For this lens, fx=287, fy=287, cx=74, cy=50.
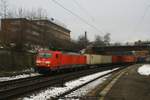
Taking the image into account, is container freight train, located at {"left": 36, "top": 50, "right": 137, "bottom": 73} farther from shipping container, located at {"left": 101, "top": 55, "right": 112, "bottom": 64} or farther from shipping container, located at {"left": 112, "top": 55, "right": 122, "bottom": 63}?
shipping container, located at {"left": 112, "top": 55, "right": 122, "bottom": 63}

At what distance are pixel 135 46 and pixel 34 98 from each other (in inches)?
3835

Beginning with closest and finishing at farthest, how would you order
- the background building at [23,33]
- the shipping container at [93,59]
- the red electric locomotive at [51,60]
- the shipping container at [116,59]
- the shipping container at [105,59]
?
the red electric locomotive at [51,60], the background building at [23,33], the shipping container at [93,59], the shipping container at [105,59], the shipping container at [116,59]

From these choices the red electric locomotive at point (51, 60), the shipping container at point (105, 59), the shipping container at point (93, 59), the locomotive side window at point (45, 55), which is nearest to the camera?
the red electric locomotive at point (51, 60)

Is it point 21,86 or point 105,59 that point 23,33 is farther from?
point 21,86

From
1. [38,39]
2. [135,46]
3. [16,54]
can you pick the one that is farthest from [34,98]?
[135,46]

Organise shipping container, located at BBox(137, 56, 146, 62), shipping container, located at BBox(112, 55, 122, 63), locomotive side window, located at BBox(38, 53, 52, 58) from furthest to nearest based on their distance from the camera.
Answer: shipping container, located at BBox(137, 56, 146, 62) < shipping container, located at BBox(112, 55, 122, 63) < locomotive side window, located at BBox(38, 53, 52, 58)

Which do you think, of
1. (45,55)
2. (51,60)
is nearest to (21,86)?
(51,60)

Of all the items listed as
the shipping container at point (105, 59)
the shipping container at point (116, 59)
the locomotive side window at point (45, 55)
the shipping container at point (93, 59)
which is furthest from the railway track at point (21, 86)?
the shipping container at point (116, 59)

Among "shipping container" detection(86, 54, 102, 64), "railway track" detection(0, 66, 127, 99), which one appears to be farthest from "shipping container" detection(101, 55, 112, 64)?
"railway track" detection(0, 66, 127, 99)

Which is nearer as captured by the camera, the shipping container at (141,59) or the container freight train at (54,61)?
the container freight train at (54,61)

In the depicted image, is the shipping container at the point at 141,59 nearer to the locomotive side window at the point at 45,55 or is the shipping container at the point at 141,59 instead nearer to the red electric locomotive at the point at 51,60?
the red electric locomotive at the point at 51,60

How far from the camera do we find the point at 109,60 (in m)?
79.5

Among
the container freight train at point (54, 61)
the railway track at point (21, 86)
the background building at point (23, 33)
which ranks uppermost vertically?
the background building at point (23, 33)

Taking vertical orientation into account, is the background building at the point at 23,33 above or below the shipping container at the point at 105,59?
above
